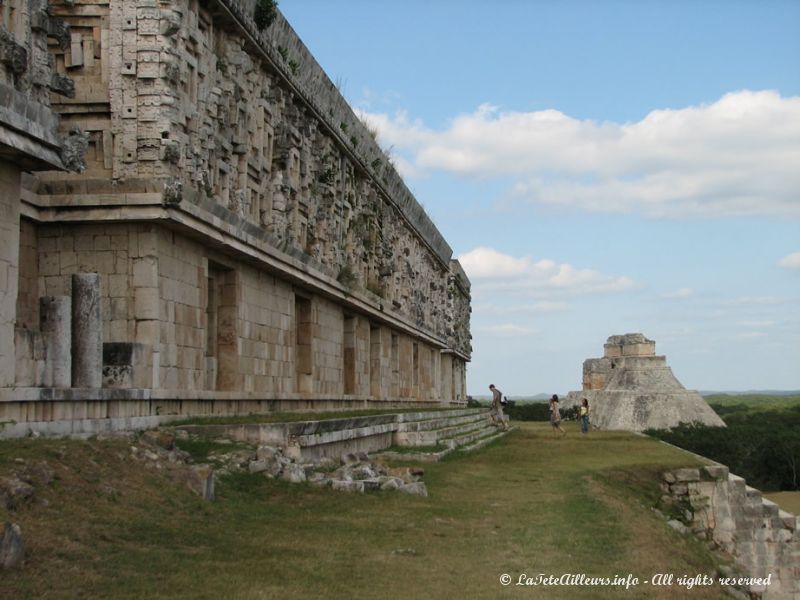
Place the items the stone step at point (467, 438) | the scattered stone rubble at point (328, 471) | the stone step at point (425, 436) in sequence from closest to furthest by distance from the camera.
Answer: the scattered stone rubble at point (328, 471)
the stone step at point (425, 436)
the stone step at point (467, 438)

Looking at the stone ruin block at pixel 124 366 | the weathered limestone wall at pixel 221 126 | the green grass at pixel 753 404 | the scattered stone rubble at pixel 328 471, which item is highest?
the weathered limestone wall at pixel 221 126

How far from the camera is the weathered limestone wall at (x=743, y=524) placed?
15.6 m

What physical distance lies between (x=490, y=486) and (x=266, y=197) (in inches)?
239

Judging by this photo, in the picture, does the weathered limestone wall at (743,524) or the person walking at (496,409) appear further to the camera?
the person walking at (496,409)

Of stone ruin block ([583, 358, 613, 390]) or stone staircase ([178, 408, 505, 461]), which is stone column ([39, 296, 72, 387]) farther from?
stone ruin block ([583, 358, 613, 390])

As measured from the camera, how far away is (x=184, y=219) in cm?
1112

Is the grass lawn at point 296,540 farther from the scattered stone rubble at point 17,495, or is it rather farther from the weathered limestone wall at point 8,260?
the weathered limestone wall at point 8,260

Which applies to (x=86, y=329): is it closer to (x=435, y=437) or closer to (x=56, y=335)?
(x=56, y=335)

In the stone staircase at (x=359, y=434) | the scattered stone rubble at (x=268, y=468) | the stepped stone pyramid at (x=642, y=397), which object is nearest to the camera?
the scattered stone rubble at (x=268, y=468)

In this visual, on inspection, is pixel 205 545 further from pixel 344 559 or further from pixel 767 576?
pixel 767 576

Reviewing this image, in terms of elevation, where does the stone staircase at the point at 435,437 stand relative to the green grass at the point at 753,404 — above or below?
above

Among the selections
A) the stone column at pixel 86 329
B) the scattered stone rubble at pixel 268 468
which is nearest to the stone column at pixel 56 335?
the stone column at pixel 86 329

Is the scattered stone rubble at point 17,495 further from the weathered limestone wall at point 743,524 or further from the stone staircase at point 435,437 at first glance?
the weathered limestone wall at point 743,524

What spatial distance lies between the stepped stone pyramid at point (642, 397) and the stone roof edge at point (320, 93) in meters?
13.0
